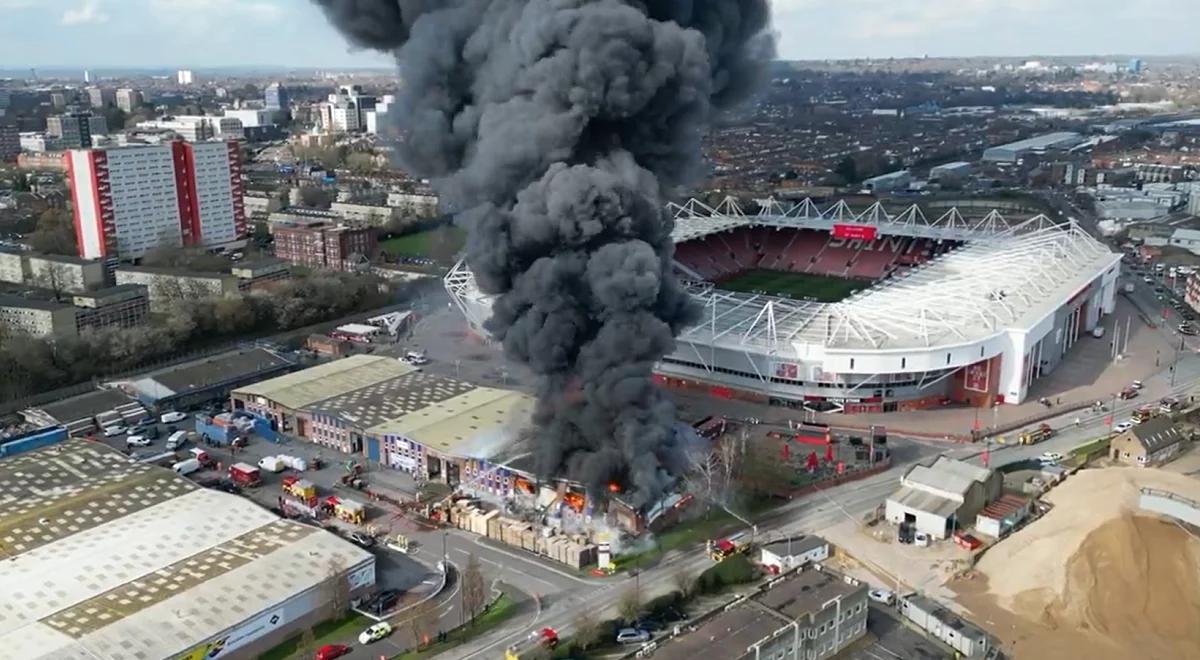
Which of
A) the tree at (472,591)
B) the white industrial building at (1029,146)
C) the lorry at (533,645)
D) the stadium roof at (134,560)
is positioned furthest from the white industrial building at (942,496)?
the white industrial building at (1029,146)

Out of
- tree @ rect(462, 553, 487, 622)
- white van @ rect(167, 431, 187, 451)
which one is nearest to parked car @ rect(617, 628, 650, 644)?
tree @ rect(462, 553, 487, 622)

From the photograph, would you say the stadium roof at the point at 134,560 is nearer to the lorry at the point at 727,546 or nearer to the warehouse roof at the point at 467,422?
the warehouse roof at the point at 467,422

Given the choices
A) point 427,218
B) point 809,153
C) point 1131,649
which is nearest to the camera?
point 1131,649

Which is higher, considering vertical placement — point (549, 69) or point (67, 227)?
point (549, 69)

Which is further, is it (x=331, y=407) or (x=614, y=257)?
(x=331, y=407)

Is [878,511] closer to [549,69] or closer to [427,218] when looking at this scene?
[549,69]

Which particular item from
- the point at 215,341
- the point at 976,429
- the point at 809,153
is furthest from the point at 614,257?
the point at 809,153
